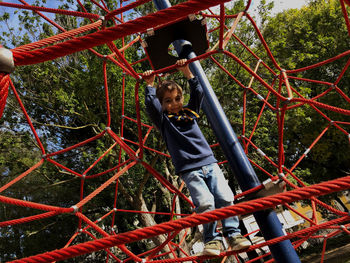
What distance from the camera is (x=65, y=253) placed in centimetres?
103

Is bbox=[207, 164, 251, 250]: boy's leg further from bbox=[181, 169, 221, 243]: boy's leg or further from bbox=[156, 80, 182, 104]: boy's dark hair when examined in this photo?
bbox=[156, 80, 182, 104]: boy's dark hair

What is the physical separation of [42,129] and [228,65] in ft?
20.5

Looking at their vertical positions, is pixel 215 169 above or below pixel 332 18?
below

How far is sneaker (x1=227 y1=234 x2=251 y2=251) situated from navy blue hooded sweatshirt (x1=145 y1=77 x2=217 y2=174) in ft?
1.63

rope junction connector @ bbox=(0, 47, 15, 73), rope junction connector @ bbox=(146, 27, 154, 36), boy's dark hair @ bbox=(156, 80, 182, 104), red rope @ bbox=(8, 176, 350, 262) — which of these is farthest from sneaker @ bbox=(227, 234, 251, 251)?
rope junction connector @ bbox=(146, 27, 154, 36)

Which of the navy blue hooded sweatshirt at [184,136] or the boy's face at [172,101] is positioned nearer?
the navy blue hooded sweatshirt at [184,136]

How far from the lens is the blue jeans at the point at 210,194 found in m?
1.73

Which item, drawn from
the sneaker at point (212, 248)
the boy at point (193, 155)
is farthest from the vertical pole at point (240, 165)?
the sneaker at point (212, 248)

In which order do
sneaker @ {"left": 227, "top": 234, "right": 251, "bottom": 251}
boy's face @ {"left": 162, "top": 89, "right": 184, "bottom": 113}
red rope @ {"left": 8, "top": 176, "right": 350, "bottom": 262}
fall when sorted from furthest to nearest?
boy's face @ {"left": 162, "top": 89, "right": 184, "bottom": 113}
sneaker @ {"left": 227, "top": 234, "right": 251, "bottom": 251}
red rope @ {"left": 8, "top": 176, "right": 350, "bottom": 262}

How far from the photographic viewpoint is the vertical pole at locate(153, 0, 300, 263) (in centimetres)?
171

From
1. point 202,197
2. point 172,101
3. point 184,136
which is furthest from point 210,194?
point 172,101

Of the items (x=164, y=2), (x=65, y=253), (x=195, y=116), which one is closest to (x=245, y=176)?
(x=195, y=116)

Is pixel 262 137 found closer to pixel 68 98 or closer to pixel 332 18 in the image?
pixel 68 98

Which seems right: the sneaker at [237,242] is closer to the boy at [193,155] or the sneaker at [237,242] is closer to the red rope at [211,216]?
the boy at [193,155]
